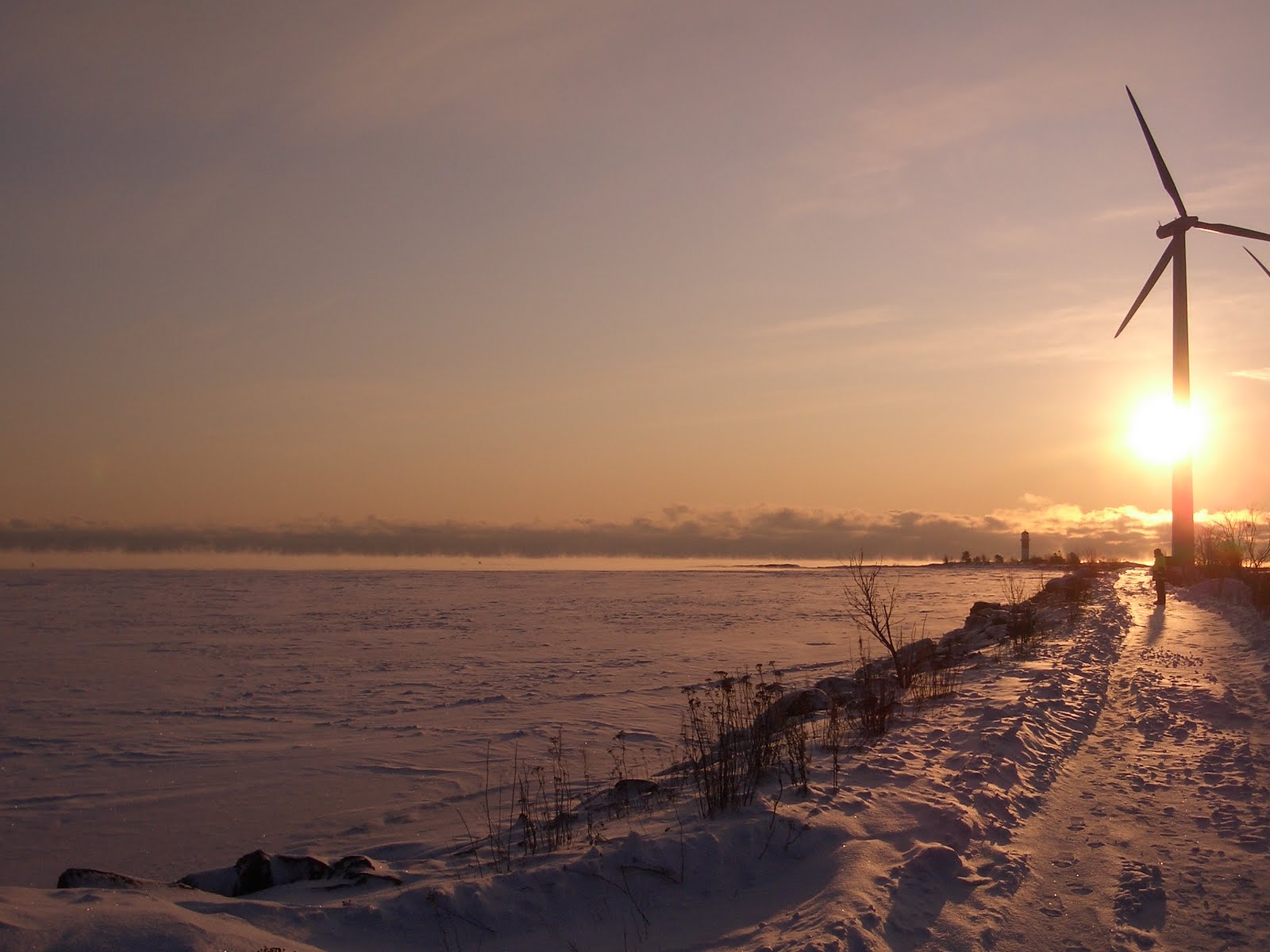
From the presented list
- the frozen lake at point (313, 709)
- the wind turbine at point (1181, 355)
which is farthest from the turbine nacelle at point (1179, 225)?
the frozen lake at point (313, 709)

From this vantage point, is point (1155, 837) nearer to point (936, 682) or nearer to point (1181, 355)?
point (936, 682)

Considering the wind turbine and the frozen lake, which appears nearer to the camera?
the frozen lake

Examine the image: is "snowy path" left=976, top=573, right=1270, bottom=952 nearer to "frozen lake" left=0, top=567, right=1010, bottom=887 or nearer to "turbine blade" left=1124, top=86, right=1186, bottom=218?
"frozen lake" left=0, top=567, right=1010, bottom=887

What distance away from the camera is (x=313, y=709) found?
15688mm

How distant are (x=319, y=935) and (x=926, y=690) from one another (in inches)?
374

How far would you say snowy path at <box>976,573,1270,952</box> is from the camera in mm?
5008

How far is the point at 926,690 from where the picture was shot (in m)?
12.9

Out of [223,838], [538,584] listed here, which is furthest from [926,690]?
[538,584]

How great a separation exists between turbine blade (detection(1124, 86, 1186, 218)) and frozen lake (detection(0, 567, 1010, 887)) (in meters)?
21.5

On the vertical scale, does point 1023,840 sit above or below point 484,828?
above

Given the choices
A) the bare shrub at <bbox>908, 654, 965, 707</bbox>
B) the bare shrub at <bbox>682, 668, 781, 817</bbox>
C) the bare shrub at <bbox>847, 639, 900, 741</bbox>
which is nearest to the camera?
the bare shrub at <bbox>682, 668, 781, 817</bbox>

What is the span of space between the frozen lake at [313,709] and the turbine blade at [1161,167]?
21.5 m

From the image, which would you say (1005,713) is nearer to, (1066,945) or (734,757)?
(734,757)

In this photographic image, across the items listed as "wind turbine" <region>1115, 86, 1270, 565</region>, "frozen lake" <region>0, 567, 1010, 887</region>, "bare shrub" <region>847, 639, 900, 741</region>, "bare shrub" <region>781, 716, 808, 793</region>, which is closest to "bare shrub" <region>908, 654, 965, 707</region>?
"bare shrub" <region>847, 639, 900, 741</region>
